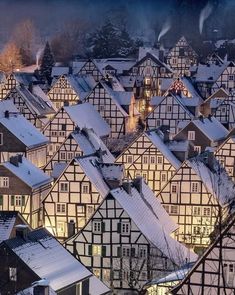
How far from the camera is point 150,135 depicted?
47.1 meters

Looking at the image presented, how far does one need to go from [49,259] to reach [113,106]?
115ft

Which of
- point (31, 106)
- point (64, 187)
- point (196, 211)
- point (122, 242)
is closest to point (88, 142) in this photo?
point (64, 187)

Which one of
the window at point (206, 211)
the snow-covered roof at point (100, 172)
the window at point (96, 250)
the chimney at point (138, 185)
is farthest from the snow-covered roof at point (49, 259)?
the window at point (206, 211)

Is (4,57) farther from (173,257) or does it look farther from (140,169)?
(173,257)

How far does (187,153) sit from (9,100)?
17.6 metres

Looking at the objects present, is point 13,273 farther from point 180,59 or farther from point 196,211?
point 180,59

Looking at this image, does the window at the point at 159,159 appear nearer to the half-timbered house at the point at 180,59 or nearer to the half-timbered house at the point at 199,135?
the half-timbered house at the point at 199,135

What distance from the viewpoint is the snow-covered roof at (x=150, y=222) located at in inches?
1313

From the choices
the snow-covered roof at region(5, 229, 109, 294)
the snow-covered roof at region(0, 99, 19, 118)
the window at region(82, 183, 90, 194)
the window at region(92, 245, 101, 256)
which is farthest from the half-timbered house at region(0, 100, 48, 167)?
the snow-covered roof at region(5, 229, 109, 294)

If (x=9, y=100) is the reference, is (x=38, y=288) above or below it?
below

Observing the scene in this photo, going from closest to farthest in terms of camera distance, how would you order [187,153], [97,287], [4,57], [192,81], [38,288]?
[38,288] < [97,287] < [187,153] < [192,81] < [4,57]

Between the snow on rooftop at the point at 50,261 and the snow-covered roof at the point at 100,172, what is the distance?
11037 millimetres

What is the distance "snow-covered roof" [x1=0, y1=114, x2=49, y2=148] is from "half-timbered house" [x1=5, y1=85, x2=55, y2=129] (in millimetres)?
8007

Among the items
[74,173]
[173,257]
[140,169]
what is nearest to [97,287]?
[173,257]
